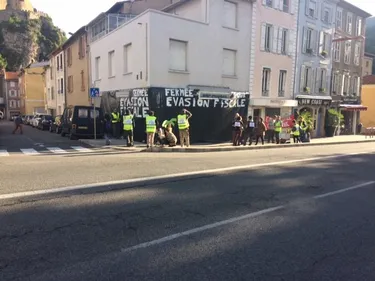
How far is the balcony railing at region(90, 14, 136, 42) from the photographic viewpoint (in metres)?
23.8

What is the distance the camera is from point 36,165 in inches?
370

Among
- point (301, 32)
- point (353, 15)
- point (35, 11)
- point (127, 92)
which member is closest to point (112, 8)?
point (127, 92)

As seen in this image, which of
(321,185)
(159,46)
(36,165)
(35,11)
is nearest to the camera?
(321,185)

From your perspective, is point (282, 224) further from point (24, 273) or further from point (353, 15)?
point (353, 15)

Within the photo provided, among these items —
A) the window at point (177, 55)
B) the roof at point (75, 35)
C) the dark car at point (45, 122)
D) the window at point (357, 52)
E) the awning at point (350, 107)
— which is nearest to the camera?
the window at point (177, 55)

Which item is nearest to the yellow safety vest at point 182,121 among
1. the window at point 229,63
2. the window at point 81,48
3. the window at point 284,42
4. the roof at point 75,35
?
the window at point 229,63

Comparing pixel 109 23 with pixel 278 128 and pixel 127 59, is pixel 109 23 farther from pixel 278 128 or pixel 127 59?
pixel 278 128

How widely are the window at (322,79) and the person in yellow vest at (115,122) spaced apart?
1666 cm

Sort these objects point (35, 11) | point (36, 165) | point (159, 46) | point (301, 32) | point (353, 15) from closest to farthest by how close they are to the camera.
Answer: point (36, 165), point (159, 46), point (301, 32), point (353, 15), point (35, 11)

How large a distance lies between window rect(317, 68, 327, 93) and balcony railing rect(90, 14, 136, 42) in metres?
15.2

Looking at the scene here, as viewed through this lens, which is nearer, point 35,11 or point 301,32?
point 301,32

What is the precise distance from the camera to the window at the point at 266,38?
Answer: 73.4 feet

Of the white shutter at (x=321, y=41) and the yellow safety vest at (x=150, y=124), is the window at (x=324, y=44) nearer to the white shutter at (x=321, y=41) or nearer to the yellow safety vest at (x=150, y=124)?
the white shutter at (x=321, y=41)

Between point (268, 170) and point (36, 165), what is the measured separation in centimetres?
631
